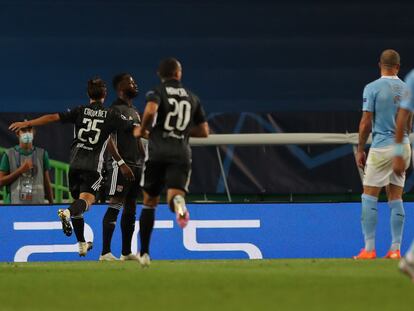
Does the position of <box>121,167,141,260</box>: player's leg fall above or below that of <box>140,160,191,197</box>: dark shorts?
below

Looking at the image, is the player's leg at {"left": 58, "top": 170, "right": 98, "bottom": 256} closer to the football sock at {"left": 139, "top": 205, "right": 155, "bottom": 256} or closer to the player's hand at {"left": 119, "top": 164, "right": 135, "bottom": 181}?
the player's hand at {"left": 119, "top": 164, "right": 135, "bottom": 181}

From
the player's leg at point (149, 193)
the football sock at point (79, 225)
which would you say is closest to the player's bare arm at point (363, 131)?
the player's leg at point (149, 193)

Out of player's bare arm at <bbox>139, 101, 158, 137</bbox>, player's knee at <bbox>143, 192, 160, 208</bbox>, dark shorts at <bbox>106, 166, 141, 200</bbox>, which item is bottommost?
dark shorts at <bbox>106, 166, 141, 200</bbox>

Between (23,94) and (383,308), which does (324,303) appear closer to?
(383,308)

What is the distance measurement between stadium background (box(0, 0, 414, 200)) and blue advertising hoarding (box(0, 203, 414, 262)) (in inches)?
196

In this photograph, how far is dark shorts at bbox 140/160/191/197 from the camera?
392 inches

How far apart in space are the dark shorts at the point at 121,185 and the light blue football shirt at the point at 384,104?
294 cm

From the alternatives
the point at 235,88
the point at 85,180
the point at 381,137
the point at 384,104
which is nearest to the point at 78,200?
the point at 85,180

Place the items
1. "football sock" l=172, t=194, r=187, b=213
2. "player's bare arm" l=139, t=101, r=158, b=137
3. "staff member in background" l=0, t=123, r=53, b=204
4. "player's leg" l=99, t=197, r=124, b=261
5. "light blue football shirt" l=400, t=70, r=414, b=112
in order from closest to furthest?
1. "light blue football shirt" l=400, t=70, r=414, b=112
2. "football sock" l=172, t=194, r=187, b=213
3. "player's bare arm" l=139, t=101, r=158, b=137
4. "player's leg" l=99, t=197, r=124, b=261
5. "staff member in background" l=0, t=123, r=53, b=204

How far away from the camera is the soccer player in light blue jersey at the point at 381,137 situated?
37.6 ft

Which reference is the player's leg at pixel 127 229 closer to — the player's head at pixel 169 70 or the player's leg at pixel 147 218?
the player's leg at pixel 147 218

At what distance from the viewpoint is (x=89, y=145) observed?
1289cm

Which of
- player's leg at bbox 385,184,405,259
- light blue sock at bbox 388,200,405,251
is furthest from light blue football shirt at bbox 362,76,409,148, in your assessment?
light blue sock at bbox 388,200,405,251

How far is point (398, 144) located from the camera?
8.02 metres
